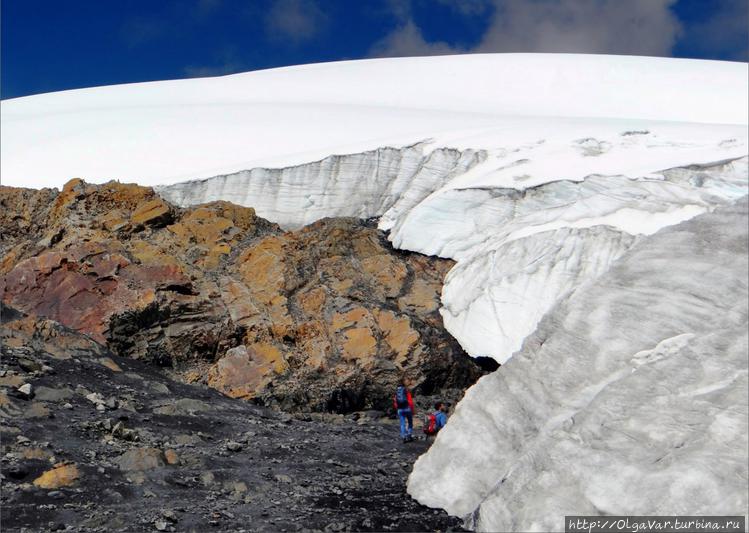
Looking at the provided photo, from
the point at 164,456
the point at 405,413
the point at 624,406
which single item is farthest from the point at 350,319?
the point at 624,406

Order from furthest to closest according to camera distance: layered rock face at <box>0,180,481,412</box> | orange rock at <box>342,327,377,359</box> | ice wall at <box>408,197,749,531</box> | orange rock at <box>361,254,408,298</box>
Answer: orange rock at <box>361,254,408,298</box>
orange rock at <box>342,327,377,359</box>
layered rock face at <box>0,180,481,412</box>
ice wall at <box>408,197,749,531</box>

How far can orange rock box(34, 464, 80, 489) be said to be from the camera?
7.41m

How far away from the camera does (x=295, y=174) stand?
58.3ft

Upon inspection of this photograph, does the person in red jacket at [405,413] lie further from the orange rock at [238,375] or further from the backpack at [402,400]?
the orange rock at [238,375]

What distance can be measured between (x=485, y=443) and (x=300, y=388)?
4.76 m

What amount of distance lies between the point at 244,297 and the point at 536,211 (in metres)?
5.31

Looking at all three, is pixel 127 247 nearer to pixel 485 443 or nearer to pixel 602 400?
pixel 485 443

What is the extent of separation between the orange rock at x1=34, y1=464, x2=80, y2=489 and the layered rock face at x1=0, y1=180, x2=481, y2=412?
4.18m

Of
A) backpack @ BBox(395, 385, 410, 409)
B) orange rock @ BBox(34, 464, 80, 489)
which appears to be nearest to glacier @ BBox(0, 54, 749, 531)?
backpack @ BBox(395, 385, 410, 409)

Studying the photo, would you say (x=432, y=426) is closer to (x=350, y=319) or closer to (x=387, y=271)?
(x=350, y=319)

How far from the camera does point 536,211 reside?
46.4ft

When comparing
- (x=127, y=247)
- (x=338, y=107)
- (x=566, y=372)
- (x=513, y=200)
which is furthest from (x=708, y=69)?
(x=566, y=372)

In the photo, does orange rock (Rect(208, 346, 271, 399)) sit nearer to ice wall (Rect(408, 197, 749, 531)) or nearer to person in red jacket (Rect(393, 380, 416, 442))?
person in red jacket (Rect(393, 380, 416, 442))

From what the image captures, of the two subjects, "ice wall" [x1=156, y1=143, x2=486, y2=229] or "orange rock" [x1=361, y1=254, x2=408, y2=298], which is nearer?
"orange rock" [x1=361, y1=254, x2=408, y2=298]
